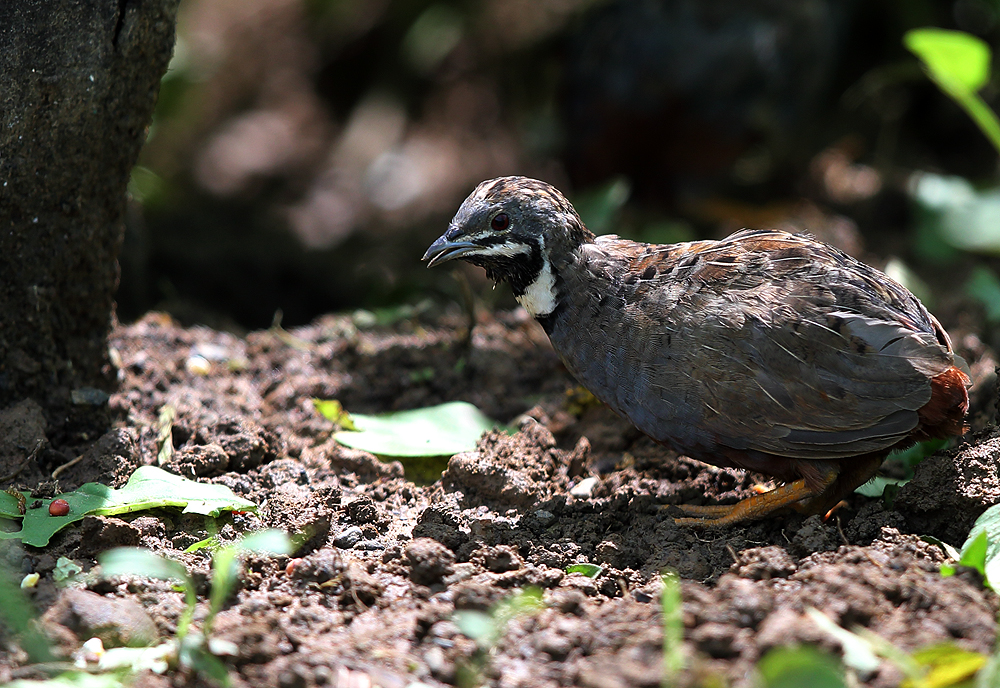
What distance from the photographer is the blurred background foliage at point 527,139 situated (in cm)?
644

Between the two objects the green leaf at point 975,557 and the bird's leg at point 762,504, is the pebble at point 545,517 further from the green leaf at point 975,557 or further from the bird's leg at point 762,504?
the green leaf at point 975,557

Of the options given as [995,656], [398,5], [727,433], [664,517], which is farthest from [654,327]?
[398,5]

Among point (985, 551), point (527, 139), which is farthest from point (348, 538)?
point (527, 139)

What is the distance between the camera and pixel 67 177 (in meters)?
3.78

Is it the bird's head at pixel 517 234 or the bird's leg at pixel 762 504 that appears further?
the bird's head at pixel 517 234

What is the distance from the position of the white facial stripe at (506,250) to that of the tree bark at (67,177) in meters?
1.59

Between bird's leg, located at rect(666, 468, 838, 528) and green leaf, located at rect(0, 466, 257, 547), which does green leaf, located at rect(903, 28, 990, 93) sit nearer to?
bird's leg, located at rect(666, 468, 838, 528)

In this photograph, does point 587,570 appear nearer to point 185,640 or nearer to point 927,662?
point 927,662

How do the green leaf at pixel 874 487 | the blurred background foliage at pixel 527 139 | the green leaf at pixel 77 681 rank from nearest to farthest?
the green leaf at pixel 77 681 < the green leaf at pixel 874 487 < the blurred background foliage at pixel 527 139

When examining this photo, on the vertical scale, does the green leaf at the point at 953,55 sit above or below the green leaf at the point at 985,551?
above

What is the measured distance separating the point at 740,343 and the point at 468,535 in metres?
1.23

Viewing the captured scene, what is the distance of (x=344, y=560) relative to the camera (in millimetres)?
3225

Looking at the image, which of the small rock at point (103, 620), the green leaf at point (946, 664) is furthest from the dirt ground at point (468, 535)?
the green leaf at point (946, 664)

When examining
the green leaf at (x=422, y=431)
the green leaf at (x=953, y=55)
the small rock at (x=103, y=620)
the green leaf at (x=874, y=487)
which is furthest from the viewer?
the green leaf at (x=953, y=55)
